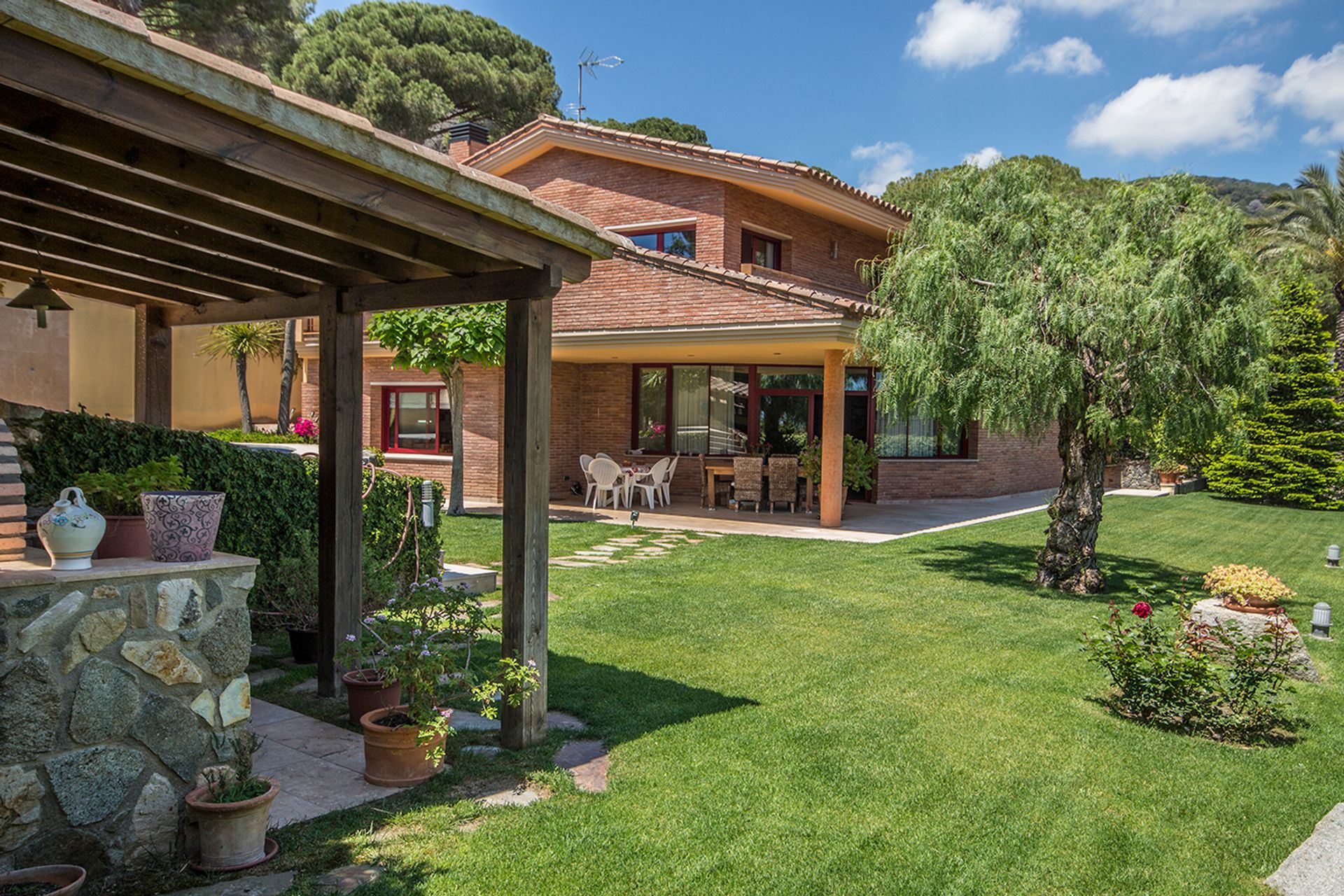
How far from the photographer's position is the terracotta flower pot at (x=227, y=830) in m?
3.25

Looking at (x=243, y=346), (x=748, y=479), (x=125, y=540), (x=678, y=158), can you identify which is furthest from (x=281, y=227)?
(x=243, y=346)

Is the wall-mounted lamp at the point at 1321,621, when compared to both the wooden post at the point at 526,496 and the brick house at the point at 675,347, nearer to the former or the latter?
the wooden post at the point at 526,496

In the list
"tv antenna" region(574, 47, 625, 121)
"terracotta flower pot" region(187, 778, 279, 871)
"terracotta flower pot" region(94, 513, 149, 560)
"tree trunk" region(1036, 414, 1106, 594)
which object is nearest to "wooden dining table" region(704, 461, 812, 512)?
"tree trunk" region(1036, 414, 1106, 594)

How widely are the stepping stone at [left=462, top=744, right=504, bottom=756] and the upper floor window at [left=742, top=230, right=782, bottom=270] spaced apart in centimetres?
1307

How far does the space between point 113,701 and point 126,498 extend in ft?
4.00

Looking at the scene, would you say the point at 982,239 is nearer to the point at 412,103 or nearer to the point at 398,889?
the point at 398,889

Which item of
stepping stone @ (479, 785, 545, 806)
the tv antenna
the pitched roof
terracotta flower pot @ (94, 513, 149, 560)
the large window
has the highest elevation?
the tv antenna

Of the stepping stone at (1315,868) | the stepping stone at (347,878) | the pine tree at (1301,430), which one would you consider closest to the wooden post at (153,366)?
the stepping stone at (347,878)

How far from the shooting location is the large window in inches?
731

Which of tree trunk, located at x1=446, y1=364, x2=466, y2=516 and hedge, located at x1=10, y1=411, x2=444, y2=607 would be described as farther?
tree trunk, located at x1=446, y1=364, x2=466, y2=516

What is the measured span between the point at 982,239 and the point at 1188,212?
1.93m

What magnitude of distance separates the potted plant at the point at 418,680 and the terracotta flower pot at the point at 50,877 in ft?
4.32

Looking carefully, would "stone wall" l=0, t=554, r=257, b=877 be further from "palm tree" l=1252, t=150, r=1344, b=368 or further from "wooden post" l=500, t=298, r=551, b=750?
"palm tree" l=1252, t=150, r=1344, b=368

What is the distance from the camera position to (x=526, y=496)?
15.0 feet
